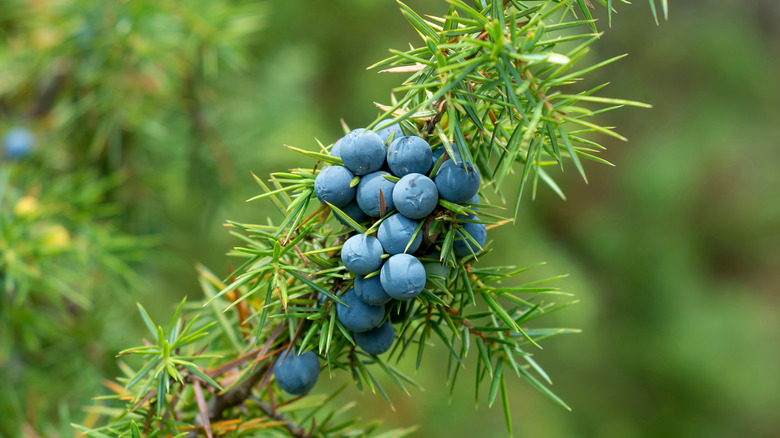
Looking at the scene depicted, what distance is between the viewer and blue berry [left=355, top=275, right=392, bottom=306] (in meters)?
0.38

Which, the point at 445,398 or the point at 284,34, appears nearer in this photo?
the point at 445,398

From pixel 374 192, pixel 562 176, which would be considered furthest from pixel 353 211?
pixel 562 176

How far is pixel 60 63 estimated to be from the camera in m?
1.06

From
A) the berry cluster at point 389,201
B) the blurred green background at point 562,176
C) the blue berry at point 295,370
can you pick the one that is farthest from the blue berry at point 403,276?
the blurred green background at point 562,176

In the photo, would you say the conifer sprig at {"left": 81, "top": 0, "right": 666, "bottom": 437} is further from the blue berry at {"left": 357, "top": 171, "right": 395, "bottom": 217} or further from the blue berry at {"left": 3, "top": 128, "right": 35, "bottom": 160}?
the blue berry at {"left": 3, "top": 128, "right": 35, "bottom": 160}

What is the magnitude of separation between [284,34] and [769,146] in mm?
3120

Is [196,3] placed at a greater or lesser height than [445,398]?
greater

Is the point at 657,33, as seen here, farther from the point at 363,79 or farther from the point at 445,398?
the point at 445,398

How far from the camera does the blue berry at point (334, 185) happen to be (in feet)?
1.25

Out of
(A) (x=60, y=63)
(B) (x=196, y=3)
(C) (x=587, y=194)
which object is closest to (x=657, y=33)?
(C) (x=587, y=194)

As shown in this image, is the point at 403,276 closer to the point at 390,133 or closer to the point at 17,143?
the point at 390,133

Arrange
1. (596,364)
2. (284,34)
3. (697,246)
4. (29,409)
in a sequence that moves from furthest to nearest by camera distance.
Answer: (697,246) → (596,364) → (284,34) → (29,409)

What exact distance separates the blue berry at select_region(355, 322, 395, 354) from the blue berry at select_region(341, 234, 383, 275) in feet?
0.22

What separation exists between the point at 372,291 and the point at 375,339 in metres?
0.05
